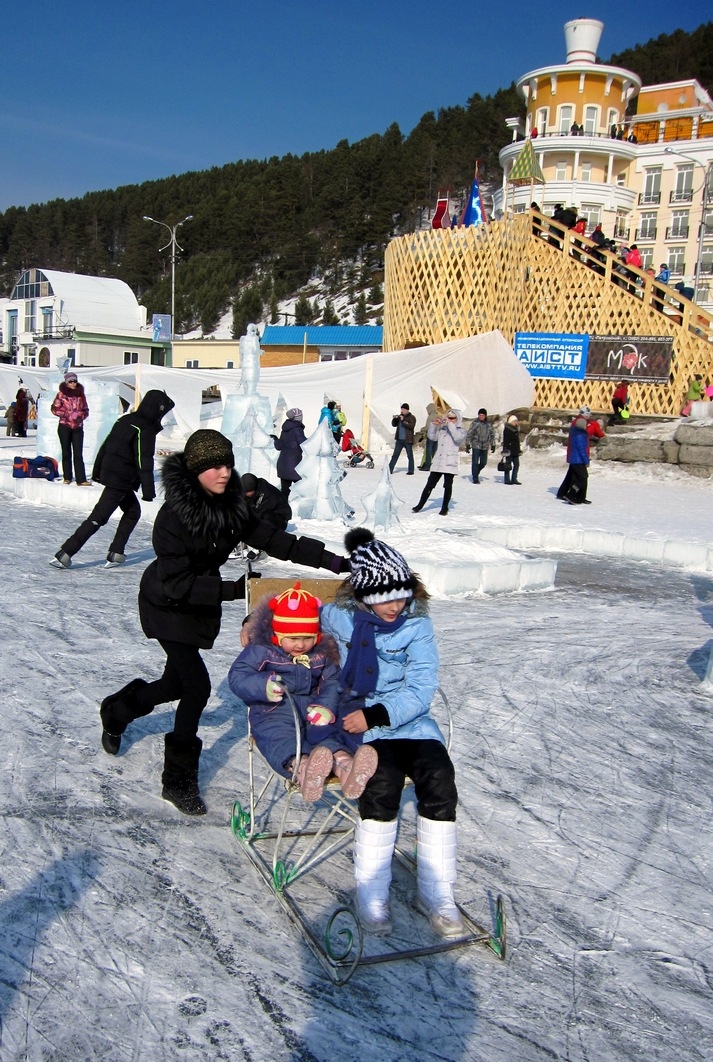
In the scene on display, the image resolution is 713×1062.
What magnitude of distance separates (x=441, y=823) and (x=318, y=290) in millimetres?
66243

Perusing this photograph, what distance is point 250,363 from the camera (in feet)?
38.2

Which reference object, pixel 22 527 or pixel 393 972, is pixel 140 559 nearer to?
pixel 22 527

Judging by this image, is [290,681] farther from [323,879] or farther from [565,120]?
[565,120]

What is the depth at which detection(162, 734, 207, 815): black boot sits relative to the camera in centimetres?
313

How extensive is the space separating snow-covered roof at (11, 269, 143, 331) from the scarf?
4939 centimetres

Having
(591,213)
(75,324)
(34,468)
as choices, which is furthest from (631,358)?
(75,324)

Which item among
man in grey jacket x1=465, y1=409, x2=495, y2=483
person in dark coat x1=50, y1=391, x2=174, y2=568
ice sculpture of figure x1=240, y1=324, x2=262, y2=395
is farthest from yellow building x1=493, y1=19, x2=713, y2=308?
person in dark coat x1=50, y1=391, x2=174, y2=568

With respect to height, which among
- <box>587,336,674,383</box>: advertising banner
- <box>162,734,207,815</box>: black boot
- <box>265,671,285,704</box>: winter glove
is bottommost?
<box>162,734,207,815</box>: black boot

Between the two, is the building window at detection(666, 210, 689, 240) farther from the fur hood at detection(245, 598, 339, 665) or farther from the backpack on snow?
the fur hood at detection(245, 598, 339, 665)

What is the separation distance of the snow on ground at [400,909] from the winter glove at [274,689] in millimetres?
621

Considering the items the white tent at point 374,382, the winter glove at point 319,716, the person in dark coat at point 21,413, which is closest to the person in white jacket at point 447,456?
the white tent at point 374,382

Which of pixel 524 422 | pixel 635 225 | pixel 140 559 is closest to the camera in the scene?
pixel 140 559

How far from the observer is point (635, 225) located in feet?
137

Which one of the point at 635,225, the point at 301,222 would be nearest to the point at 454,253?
the point at 635,225
